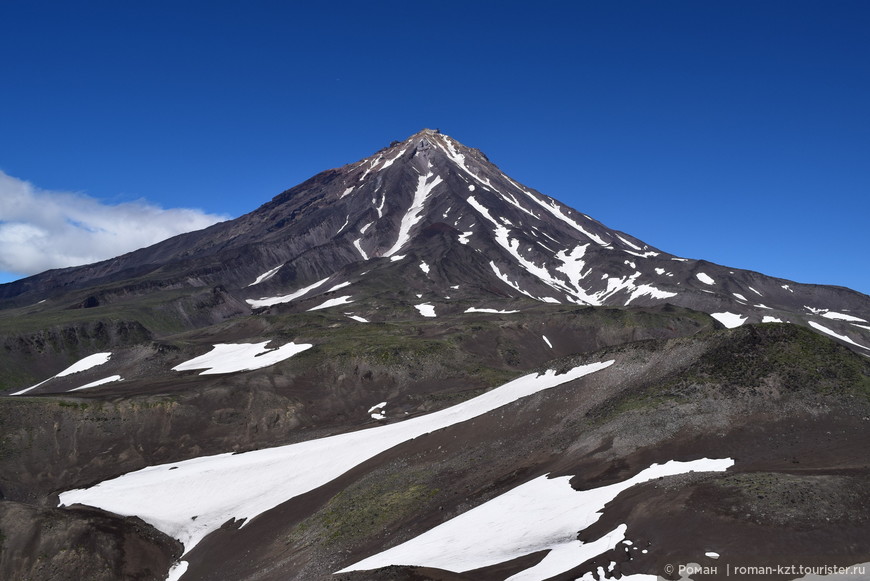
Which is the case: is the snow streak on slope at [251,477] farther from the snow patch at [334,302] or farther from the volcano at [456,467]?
the snow patch at [334,302]

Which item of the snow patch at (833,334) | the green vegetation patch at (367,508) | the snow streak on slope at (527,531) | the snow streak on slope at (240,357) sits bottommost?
the snow patch at (833,334)

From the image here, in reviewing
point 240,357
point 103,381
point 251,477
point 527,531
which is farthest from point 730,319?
point 527,531

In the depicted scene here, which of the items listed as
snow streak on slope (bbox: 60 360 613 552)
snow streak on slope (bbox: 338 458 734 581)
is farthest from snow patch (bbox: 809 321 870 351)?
snow streak on slope (bbox: 338 458 734 581)

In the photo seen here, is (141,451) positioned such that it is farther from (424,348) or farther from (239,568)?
(424,348)

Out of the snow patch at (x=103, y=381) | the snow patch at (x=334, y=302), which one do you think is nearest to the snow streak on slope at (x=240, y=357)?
the snow patch at (x=103, y=381)

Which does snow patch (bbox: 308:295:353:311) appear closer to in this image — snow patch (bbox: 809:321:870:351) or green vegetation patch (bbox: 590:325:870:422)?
snow patch (bbox: 809:321:870:351)

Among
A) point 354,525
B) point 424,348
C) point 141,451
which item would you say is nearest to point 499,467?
point 354,525
